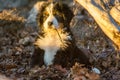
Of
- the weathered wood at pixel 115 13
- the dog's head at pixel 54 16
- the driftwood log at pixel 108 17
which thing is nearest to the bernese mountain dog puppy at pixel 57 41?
the dog's head at pixel 54 16

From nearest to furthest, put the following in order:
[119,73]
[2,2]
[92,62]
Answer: [119,73], [92,62], [2,2]

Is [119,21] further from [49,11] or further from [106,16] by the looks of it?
[49,11]

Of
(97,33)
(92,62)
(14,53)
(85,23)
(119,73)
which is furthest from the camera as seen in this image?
(85,23)

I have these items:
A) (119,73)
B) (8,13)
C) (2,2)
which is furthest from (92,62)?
(2,2)

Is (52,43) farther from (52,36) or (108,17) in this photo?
(108,17)

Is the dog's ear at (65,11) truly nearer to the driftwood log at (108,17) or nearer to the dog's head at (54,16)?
the dog's head at (54,16)

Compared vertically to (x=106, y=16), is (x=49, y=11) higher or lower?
higher

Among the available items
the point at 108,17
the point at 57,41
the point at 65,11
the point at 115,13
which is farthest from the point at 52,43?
the point at 115,13
